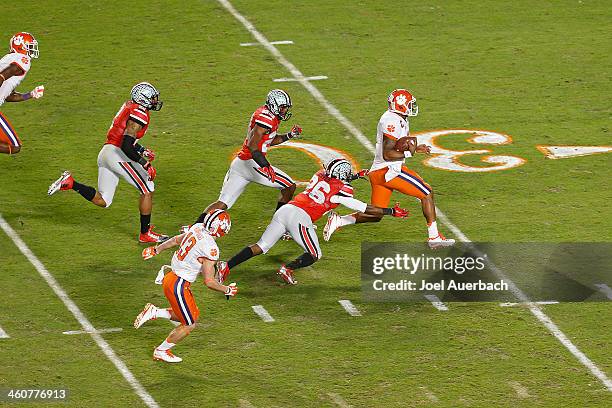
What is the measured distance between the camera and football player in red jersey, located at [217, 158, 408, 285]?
14.0m

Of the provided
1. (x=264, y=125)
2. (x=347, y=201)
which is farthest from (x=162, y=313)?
(x=264, y=125)

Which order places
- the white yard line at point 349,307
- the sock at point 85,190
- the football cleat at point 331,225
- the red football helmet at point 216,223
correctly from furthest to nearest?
the sock at point 85,190, the football cleat at point 331,225, the white yard line at point 349,307, the red football helmet at point 216,223

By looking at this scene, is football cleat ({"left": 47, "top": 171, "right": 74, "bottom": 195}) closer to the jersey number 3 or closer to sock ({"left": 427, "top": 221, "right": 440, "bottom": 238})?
the jersey number 3

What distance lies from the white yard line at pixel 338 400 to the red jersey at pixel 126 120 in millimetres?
4333

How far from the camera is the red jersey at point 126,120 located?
49.2 feet

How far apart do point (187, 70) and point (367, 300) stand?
7.60 meters

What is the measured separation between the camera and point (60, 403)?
1184 centimetres

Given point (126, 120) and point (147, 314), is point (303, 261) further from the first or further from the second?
point (126, 120)

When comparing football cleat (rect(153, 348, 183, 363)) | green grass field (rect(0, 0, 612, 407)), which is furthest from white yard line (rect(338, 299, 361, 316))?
football cleat (rect(153, 348, 183, 363))

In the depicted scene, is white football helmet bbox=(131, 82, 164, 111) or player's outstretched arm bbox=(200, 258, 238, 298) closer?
player's outstretched arm bbox=(200, 258, 238, 298)

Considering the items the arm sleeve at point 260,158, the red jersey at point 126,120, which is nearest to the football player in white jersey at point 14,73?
the red jersey at point 126,120

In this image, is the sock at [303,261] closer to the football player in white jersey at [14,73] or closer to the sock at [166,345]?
the sock at [166,345]

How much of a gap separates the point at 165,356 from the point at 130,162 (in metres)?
3.35

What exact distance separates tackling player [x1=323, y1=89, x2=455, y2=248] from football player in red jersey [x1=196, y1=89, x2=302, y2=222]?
0.78 metres
